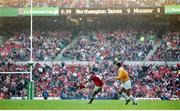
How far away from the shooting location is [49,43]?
93.1 feet

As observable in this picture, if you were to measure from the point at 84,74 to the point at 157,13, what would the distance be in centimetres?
456

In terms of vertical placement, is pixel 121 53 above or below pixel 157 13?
below

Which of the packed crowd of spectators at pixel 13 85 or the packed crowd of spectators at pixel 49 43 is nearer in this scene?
the packed crowd of spectators at pixel 13 85

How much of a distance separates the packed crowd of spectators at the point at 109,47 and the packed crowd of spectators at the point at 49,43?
533 millimetres

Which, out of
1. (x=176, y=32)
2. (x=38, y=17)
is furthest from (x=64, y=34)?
(x=176, y=32)

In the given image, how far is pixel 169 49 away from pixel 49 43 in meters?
5.93

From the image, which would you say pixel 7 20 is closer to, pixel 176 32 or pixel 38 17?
pixel 38 17

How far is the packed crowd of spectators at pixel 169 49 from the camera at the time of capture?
26453 mm

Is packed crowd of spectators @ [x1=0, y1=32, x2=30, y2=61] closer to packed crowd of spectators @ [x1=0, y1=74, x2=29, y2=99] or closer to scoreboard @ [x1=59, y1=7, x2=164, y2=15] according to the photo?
packed crowd of spectators @ [x1=0, y1=74, x2=29, y2=99]

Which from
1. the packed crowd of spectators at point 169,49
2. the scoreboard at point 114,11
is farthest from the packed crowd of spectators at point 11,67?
the packed crowd of spectators at point 169,49

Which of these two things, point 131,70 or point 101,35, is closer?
point 131,70

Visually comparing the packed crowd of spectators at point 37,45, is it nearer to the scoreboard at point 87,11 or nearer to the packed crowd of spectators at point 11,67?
the packed crowd of spectators at point 11,67

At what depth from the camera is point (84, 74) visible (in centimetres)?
2591

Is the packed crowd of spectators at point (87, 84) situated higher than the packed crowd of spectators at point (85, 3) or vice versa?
the packed crowd of spectators at point (85, 3)
